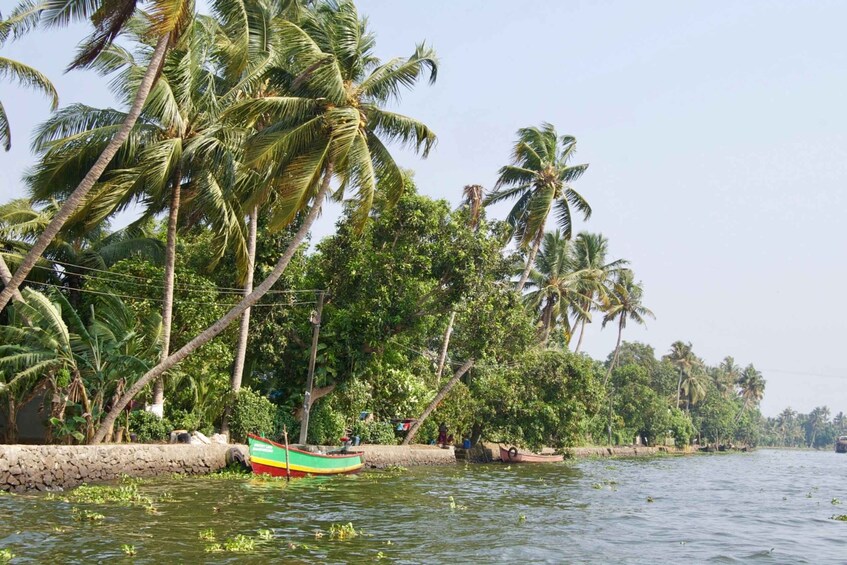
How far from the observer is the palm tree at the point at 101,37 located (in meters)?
16.8

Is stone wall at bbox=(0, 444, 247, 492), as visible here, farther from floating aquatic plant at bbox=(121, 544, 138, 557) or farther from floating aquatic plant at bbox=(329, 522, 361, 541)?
floating aquatic plant at bbox=(329, 522, 361, 541)

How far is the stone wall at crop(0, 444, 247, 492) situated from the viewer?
17.5 m

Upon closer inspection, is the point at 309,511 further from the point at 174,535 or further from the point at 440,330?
the point at 440,330

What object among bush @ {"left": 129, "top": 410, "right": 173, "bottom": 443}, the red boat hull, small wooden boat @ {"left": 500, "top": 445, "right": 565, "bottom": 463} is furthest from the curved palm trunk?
small wooden boat @ {"left": 500, "top": 445, "right": 565, "bottom": 463}

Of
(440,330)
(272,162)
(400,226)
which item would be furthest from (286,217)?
(440,330)

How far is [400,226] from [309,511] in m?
16.1

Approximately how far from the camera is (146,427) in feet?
79.1

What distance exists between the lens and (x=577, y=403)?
142ft

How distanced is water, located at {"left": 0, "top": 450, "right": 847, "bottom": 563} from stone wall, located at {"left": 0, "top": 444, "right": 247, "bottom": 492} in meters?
1.03

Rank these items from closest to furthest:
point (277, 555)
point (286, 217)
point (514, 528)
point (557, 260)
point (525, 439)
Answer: point (277, 555) → point (514, 528) → point (286, 217) → point (525, 439) → point (557, 260)

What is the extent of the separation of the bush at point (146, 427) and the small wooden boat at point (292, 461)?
3.66 metres

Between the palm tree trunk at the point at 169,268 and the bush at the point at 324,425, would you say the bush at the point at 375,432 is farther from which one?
the palm tree trunk at the point at 169,268

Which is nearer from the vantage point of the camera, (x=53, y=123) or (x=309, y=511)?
(x=309, y=511)

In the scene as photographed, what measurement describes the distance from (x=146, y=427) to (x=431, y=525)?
40.2 ft
